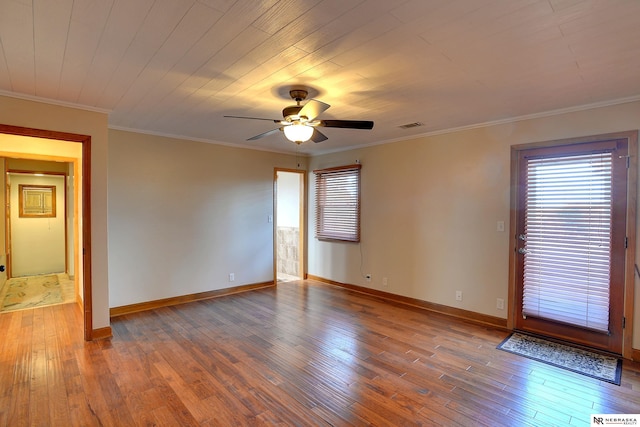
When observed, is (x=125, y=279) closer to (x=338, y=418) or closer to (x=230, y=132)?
(x=230, y=132)

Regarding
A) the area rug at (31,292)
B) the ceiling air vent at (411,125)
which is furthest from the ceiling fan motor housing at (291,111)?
the area rug at (31,292)

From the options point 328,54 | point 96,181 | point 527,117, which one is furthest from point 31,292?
point 527,117

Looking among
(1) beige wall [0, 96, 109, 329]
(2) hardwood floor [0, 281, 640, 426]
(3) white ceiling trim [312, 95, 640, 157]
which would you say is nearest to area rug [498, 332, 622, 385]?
(2) hardwood floor [0, 281, 640, 426]

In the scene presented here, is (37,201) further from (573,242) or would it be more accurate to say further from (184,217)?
(573,242)

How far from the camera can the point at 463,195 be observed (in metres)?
4.10

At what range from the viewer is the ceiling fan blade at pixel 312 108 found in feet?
7.69

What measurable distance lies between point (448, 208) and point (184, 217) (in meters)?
3.85

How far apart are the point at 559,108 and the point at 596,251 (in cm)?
153

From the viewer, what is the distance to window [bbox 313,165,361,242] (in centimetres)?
545

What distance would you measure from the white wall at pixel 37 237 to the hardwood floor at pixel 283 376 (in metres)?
3.19

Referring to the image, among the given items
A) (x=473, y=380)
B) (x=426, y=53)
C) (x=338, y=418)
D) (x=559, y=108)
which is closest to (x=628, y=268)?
(x=559, y=108)

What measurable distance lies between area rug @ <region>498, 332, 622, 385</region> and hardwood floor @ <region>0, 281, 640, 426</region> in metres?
0.10

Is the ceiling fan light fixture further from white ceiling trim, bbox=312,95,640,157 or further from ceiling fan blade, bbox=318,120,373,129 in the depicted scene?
white ceiling trim, bbox=312,95,640,157

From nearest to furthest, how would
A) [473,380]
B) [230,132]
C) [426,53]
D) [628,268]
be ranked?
[426,53] < [473,380] < [628,268] < [230,132]
